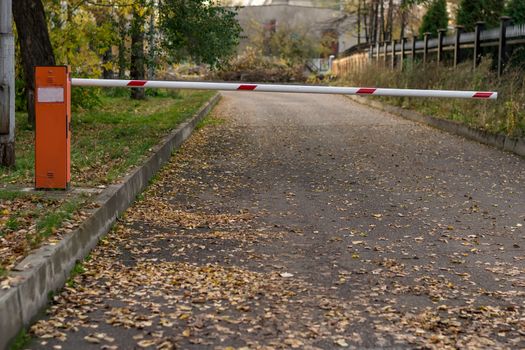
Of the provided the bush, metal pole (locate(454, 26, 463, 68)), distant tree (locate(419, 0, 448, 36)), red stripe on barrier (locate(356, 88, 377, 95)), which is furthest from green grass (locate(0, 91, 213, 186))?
the bush

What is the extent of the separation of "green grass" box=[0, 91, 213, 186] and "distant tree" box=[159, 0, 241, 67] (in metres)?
1.47

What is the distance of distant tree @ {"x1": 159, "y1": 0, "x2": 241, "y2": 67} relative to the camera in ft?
49.5

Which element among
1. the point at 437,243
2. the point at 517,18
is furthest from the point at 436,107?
the point at 437,243

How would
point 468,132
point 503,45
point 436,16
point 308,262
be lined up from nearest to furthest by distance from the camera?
point 308,262 → point 468,132 → point 503,45 → point 436,16

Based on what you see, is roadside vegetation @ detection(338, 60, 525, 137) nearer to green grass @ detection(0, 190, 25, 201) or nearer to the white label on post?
the white label on post

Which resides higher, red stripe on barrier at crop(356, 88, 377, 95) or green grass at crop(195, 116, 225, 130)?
red stripe on barrier at crop(356, 88, 377, 95)

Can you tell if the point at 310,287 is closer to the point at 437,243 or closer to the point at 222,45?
the point at 437,243

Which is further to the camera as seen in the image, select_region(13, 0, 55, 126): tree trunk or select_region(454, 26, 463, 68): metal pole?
select_region(454, 26, 463, 68): metal pole

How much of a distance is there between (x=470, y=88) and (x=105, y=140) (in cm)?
929

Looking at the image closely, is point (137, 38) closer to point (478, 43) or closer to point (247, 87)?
point (478, 43)

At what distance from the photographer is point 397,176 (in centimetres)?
1045

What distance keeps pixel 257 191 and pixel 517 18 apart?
51.0 ft

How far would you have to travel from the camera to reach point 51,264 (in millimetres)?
4934

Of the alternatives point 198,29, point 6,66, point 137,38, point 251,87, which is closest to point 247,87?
point 251,87
